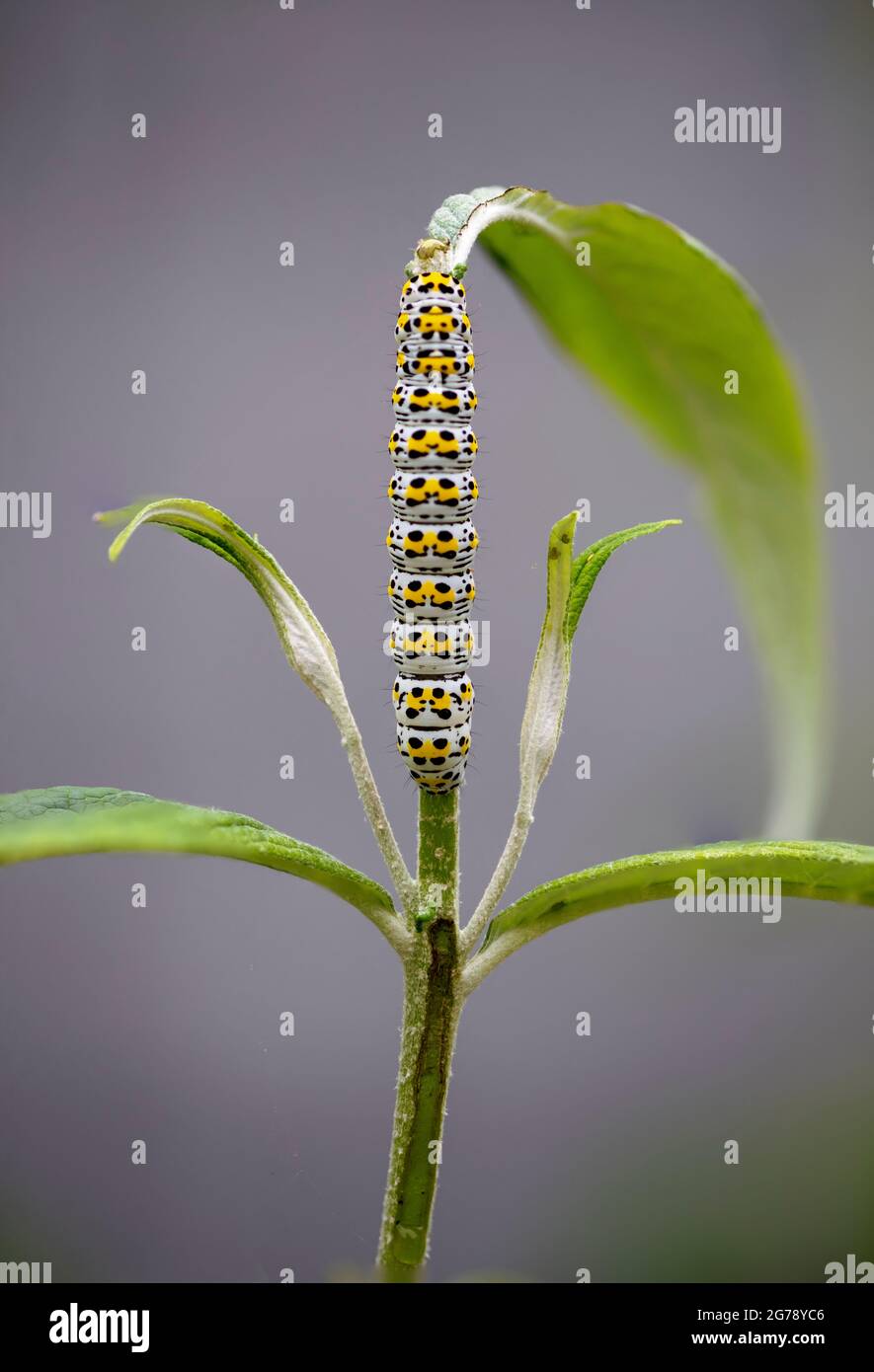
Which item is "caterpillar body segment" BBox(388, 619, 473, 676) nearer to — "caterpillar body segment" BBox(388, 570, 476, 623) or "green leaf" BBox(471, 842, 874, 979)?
"caterpillar body segment" BBox(388, 570, 476, 623)

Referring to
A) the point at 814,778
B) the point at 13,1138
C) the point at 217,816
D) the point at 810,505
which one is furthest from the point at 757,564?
the point at 13,1138

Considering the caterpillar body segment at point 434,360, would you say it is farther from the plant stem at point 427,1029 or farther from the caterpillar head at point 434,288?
the plant stem at point 427,1029

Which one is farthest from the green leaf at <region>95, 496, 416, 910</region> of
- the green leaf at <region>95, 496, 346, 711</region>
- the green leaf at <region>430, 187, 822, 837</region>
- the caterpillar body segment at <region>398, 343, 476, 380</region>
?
the green leaf at <region>430, 187, 822, 837</region>

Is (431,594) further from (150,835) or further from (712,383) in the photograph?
(712,383)

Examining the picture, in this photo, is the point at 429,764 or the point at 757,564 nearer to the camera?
the point at 429,764

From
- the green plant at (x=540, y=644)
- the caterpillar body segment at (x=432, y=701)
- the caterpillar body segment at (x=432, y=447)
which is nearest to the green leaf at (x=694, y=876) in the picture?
the green plant at (x=540, y=644)

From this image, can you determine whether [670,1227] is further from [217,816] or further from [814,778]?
[217,816]
